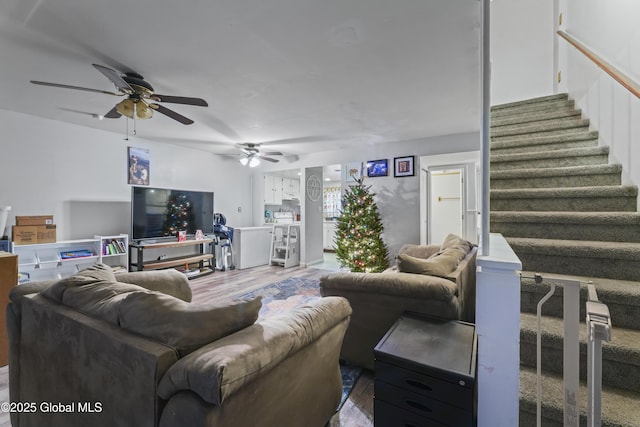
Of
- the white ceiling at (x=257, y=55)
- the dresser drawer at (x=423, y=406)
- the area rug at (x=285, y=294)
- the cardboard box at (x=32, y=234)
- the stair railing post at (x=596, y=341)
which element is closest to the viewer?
the stair railing post at (x=596, y=341)

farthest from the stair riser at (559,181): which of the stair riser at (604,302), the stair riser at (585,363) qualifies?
the stair riser at (585,363)

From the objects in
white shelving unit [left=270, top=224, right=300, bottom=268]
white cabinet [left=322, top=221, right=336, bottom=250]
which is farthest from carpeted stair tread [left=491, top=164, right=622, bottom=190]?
white cabinet [left=322, top=221, right=336, bottom=250]

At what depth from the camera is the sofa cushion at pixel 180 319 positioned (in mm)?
1019

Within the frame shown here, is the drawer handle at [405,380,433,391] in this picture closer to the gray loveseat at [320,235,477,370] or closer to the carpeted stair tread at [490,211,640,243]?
the gray loveseat at [320,235,477,370]

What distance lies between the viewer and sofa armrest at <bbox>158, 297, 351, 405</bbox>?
2.74 feet

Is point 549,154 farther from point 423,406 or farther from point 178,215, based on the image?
point 178,215

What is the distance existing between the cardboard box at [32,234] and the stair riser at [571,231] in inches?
201

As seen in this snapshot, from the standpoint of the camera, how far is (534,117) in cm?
323

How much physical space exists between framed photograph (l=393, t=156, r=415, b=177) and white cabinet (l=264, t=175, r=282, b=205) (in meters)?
3.20

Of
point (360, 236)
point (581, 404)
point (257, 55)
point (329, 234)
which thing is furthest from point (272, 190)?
point (581, 404)

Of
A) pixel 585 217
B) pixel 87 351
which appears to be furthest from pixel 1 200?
pixel 585 217

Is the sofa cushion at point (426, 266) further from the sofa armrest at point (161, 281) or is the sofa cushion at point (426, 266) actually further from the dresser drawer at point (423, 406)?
the sofa armrest at point (161, 281)

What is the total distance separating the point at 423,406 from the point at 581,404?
654 millimetres

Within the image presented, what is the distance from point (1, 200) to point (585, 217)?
600cm
